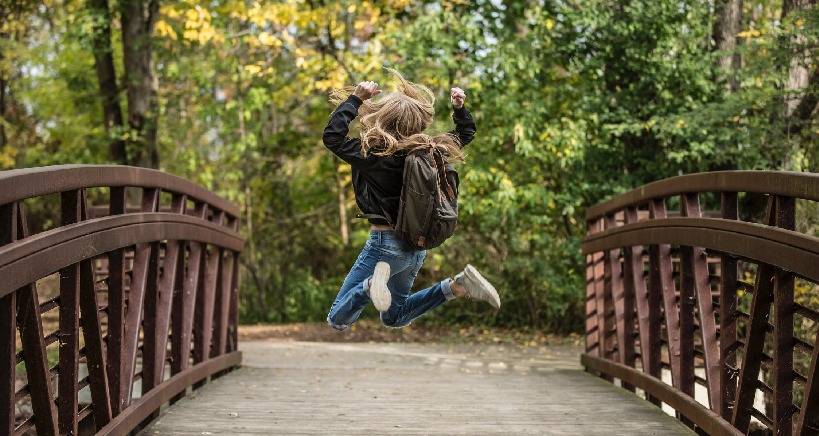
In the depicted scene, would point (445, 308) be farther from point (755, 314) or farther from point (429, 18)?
point (755, 314)

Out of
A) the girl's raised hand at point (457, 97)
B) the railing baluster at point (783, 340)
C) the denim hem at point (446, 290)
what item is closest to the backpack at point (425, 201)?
the girl's raised hand at point (457, 97)

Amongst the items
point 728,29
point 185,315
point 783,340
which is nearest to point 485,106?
point 728,29

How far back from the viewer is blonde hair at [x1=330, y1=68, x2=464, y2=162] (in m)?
5.01

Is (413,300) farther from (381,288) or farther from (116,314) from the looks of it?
(116,314)

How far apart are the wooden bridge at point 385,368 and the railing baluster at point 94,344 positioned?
0.01 m

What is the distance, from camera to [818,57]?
387 inches

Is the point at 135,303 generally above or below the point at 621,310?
above

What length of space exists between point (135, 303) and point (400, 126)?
172 centimetres

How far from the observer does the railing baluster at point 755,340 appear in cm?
434

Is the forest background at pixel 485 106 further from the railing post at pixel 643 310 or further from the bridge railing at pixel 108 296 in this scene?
the bridge railing at pixel 108 296

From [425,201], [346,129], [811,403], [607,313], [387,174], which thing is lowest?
[811,403]

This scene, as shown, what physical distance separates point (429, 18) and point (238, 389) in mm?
6448

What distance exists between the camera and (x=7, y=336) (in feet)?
11.3

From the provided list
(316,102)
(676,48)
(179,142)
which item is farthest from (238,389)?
(179,142)
